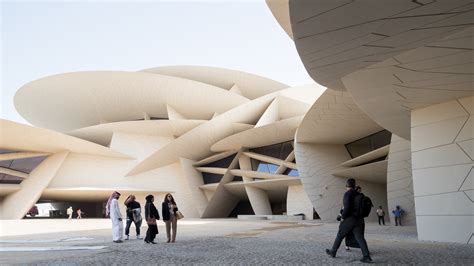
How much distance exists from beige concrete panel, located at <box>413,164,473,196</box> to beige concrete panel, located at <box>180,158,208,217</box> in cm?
2454

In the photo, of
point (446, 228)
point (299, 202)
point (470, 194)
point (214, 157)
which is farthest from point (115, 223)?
point (214, 157)

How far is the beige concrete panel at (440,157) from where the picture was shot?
8203mm

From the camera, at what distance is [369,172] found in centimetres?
1934

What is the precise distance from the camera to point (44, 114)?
1612 inches

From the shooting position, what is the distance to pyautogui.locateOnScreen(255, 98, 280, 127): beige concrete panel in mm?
27827

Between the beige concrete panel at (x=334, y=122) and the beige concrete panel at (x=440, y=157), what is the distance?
569 cm

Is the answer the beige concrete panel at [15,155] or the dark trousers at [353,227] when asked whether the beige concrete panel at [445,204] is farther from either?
the beige concrete panel at [15,155]

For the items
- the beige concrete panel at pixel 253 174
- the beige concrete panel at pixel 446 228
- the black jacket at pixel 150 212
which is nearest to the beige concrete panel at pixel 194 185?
the beige concrete panel at pixel 253 174

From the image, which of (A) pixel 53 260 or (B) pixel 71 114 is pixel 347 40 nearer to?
(A) pixel 53 260

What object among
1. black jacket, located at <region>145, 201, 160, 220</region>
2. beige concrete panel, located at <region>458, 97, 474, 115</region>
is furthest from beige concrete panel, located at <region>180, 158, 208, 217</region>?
beige concrete panel, located at <region>458, 97, 474, 115</region>

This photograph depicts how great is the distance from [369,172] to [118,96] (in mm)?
25041

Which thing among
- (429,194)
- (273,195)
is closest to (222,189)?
(273,195)

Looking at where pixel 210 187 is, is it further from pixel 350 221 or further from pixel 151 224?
pixel 350 221

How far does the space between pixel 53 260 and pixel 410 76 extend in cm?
719
